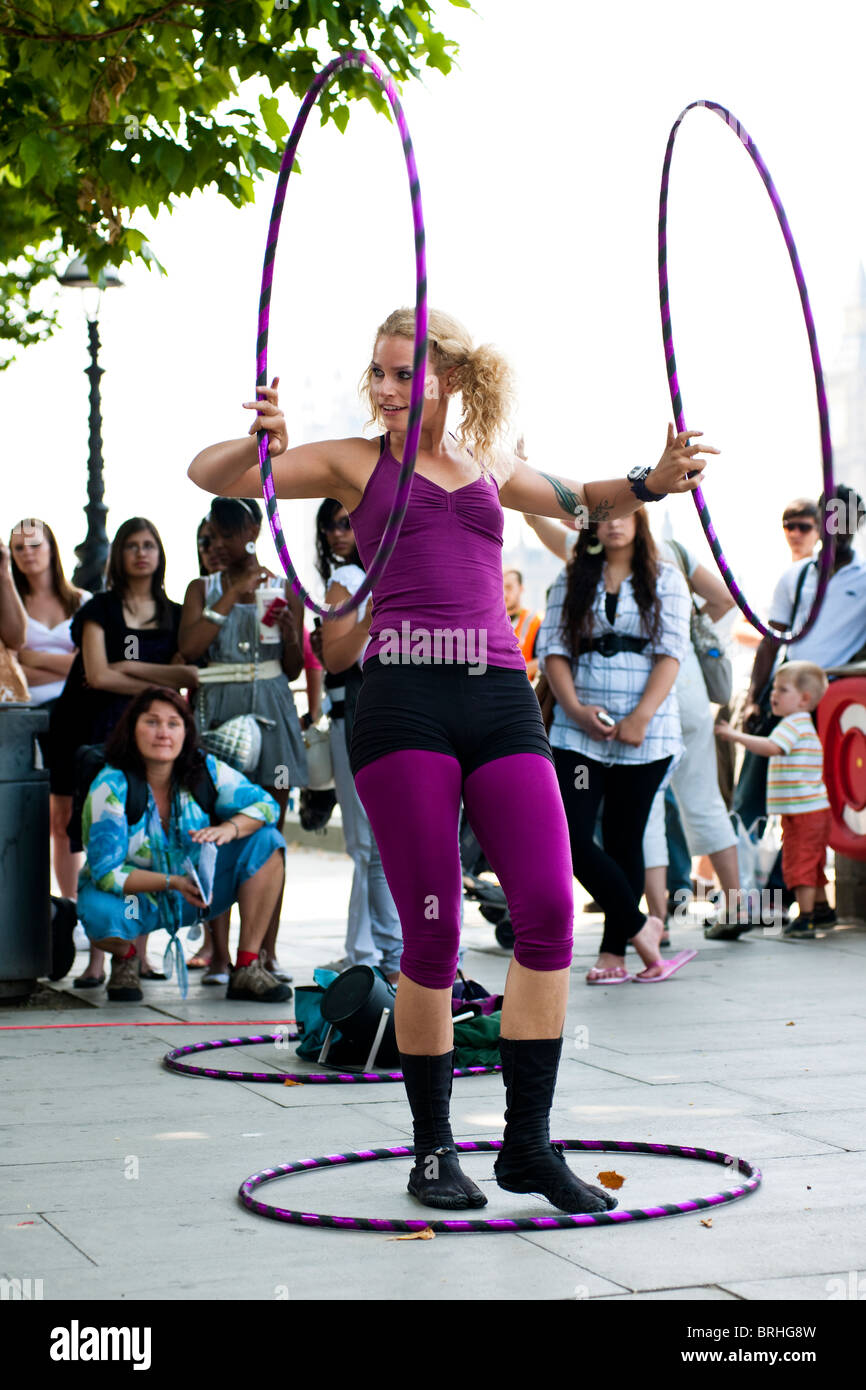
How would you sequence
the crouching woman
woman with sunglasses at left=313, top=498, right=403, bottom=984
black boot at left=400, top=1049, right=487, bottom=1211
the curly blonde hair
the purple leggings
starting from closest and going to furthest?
the purple leggings < black boot at left=400, top=1049, right=487, bottom=1211 < the curly blonde hair < the crouching woman < woman with sunglasses at left=313, top=498, right=403, bottom=984

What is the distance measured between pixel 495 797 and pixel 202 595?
4.28 m

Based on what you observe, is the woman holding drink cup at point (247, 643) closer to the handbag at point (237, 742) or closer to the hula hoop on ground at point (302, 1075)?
the handbag at point (237, 742)

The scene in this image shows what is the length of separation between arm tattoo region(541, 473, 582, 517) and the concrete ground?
1.76 m

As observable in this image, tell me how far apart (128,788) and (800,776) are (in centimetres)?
379

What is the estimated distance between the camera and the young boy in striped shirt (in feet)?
30.6

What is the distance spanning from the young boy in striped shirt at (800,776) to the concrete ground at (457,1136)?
1.20m

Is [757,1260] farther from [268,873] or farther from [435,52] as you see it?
[435,52]

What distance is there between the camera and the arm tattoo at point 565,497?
4648 mm

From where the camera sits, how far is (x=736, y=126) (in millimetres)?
5410

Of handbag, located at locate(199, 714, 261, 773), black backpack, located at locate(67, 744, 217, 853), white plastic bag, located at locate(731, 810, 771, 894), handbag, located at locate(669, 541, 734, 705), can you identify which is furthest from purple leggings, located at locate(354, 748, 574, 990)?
white plastic bag, located at locate(731, 810, 771, 894)

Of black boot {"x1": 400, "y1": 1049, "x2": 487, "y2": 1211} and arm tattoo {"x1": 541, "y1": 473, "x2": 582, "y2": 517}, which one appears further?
arm tattoo {"x1": 541, "y1": 473, "x2": 582, "y2": 517}

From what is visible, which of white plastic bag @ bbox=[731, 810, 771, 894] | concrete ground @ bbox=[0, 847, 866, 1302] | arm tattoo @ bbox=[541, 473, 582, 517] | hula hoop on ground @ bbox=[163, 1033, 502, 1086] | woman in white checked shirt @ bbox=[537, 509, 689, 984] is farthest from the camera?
white plastic bag @ bbox=[731, 810, 771, 894]

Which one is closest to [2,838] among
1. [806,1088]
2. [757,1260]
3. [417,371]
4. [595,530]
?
[595,530]

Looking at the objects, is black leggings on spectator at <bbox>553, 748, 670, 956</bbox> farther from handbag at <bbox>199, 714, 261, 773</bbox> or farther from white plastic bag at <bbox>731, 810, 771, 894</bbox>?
white plastic bag at <bbox>731, 810, 771, 894</bbox>
